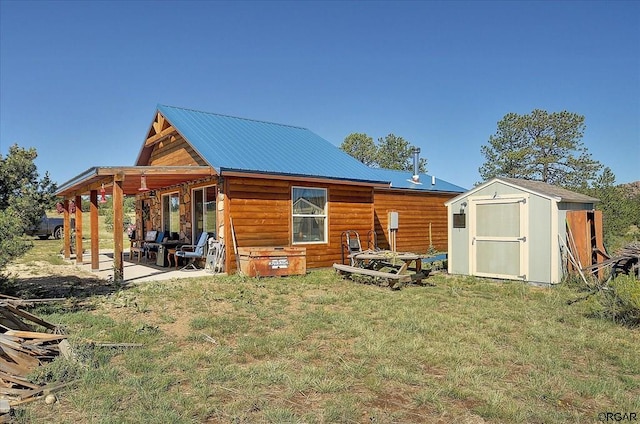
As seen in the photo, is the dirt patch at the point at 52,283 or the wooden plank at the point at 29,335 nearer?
the wooden plank at the point at 29,335

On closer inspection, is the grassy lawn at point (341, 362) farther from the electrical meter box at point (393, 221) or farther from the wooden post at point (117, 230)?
the electrical meter box at point (393, 221)

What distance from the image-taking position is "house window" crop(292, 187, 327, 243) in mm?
11625

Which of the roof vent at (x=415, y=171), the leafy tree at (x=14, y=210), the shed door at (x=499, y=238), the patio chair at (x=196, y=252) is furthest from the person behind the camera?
the roof vent at (x=415, y=171)

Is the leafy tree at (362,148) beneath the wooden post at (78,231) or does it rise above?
above

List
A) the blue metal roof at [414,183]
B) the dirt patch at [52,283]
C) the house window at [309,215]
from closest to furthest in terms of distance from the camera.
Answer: the dirt patch at [52,283]
the house window at [309,215]
the blue metal roof at [414,183]

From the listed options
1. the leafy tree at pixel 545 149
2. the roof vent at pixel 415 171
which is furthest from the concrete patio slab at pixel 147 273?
the leafy tree at pixel 545 149

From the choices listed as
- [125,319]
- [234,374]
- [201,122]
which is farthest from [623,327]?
[201,122]

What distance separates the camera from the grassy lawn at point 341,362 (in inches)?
126

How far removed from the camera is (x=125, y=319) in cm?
600

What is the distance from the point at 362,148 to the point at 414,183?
86.9 ft

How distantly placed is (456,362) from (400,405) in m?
1.17

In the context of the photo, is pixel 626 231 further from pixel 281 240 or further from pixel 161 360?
pixel 161 360

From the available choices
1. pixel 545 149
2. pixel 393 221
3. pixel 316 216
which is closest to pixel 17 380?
pixel 316 216

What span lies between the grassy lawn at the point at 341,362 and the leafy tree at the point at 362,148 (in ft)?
116
